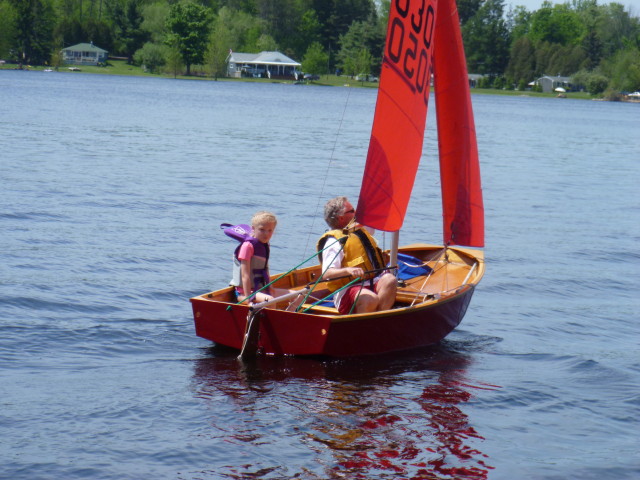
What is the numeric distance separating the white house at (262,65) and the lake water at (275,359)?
100 m

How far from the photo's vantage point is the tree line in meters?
118

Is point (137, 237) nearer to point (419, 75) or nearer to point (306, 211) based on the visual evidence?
point (306, 211)

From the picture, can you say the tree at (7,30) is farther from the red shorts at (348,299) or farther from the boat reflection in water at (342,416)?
the red shorts at (348,299)

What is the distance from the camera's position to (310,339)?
8500 millimetres

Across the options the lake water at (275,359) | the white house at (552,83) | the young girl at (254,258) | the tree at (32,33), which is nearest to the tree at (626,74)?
the white house at (552,83)

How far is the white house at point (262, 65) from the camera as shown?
12238 cm

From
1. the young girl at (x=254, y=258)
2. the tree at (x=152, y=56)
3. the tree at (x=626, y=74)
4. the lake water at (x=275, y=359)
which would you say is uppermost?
the tree at (x=626, y=74)

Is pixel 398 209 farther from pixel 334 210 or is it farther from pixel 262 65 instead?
pixel 262 65

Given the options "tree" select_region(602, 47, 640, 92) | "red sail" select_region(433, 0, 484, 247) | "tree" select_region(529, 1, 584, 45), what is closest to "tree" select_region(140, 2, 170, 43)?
"tree" select_region(602, 47, 640, 92)

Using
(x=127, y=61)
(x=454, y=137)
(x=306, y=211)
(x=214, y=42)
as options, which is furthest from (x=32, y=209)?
(x=127, y=61)

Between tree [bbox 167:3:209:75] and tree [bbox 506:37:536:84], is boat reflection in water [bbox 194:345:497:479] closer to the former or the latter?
tree [bbox 167:3:209:75]

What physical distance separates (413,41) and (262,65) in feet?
388

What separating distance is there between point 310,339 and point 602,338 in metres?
4.29

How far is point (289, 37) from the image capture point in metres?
139
